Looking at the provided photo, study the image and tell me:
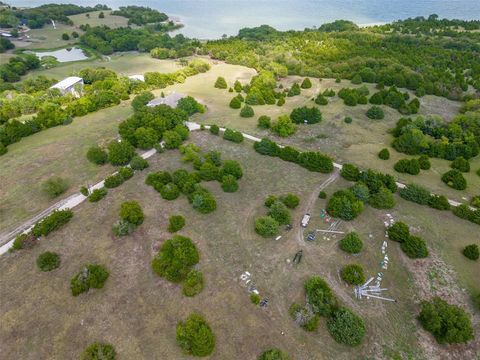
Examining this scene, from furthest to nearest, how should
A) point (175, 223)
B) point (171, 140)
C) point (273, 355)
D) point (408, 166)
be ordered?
point (171, 140) < point (408, 166) < point (175, 223) < point (273, 355)

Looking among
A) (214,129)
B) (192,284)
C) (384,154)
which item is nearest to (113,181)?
(192,284)

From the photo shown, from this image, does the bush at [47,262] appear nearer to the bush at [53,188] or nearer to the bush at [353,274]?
the bush at [53,188]

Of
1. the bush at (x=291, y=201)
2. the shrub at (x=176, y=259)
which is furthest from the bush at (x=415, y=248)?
the shrub at (x=176, y=259)

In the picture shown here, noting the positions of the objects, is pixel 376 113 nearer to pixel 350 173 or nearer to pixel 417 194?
pixel 350 173

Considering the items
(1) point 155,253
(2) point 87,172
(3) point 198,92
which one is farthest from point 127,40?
(1) point 155,253

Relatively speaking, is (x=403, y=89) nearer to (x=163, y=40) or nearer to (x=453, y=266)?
(x=453, y=266)

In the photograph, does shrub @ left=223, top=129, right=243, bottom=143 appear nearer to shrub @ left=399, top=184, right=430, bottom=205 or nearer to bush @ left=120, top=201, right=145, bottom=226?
bush @ left=120, top=201, right=145, bottom=226
